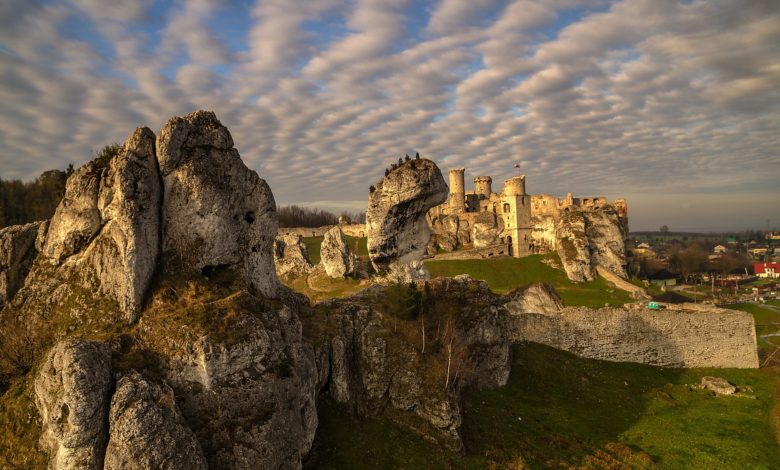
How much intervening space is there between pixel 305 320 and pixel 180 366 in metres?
8.04

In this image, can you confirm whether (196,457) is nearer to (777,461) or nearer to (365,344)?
(365,344)

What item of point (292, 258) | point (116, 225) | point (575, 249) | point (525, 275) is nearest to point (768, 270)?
point (575, 249)

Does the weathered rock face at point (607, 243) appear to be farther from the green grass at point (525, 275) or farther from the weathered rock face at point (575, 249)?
the green grass at point (525, 275)

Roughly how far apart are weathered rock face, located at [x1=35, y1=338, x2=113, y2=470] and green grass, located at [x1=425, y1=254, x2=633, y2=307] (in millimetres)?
62418

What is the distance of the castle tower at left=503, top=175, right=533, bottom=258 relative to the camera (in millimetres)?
96188

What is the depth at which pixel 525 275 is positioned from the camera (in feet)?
265

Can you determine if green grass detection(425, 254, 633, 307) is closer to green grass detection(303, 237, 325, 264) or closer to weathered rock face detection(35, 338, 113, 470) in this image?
green grass detection(303, 237, 325, 264)

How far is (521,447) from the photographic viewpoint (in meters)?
23.0

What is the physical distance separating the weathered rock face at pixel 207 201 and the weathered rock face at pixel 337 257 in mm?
35342

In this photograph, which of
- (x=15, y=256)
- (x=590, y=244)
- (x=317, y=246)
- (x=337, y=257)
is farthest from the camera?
(x=317, y=246)

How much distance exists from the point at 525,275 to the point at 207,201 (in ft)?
229

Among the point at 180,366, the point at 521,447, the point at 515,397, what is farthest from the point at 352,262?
the point at 180,366

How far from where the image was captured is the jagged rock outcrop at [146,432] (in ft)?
43.5

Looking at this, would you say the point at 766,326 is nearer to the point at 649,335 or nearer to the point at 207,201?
the point at 649,335
